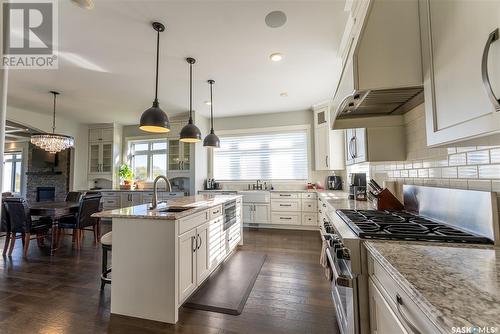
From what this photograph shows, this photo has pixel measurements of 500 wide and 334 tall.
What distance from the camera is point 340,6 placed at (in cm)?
200

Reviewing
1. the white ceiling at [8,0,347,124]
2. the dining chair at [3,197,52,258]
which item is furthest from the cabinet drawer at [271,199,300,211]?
the dining chair at [3,197,52,258]

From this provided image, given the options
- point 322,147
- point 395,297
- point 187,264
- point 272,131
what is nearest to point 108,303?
point 187,264

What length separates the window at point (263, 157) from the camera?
5.27m

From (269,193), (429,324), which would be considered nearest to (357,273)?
(429,324)

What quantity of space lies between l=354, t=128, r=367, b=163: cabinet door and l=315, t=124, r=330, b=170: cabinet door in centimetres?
219

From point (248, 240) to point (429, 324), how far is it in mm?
3665

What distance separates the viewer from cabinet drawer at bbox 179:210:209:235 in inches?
75.1

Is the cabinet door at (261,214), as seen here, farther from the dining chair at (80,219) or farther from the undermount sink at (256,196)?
the dining chair at (80,219)

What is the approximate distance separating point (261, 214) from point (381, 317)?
3.96 meters

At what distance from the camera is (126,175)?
589 cm

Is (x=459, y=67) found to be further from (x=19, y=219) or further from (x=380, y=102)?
(x=19, y=219)

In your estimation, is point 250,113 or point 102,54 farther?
point 250,113

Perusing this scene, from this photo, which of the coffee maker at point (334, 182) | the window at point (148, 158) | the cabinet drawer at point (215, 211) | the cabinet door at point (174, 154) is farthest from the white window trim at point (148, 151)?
the coffee maker at point (334, 182)

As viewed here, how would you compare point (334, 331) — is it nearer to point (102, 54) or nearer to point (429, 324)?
point (429, 324)
